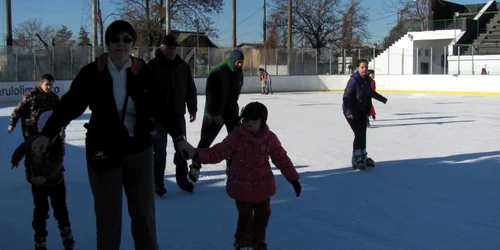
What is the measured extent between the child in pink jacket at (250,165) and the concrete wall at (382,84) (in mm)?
18985

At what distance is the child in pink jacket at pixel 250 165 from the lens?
137 inches

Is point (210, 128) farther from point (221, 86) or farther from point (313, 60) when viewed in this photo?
point (313, 60)

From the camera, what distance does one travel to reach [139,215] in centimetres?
294

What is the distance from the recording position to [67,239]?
→ 3.73m

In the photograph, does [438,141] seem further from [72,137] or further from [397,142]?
[72,137]

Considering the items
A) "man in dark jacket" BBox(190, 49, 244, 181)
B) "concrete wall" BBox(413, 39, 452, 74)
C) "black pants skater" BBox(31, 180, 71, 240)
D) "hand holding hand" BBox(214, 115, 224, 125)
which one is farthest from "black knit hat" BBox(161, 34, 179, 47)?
"concrete wall" BBox(413, 39, 452, 74)

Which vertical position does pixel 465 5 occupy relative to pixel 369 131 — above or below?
above

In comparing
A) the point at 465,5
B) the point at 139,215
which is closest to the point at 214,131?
the point at 139,215

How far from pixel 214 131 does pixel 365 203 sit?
180 centimetres

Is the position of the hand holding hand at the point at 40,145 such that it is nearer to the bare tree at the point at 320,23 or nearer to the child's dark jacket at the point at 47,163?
the child's dark jacket at the point at 47,163

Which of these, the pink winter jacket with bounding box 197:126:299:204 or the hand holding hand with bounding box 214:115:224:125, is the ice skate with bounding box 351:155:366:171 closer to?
the hand holding hand with bounding box 214:115:224:125

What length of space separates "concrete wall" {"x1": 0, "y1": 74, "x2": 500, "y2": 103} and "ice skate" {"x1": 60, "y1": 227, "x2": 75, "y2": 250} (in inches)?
719

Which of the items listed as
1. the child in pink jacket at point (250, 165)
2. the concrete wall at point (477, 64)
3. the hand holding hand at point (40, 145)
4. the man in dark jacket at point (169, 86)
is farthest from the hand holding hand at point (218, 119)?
the concrete wall at point (477, 64)

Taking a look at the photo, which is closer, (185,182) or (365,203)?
(365,203)
